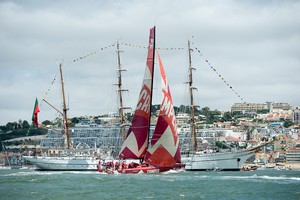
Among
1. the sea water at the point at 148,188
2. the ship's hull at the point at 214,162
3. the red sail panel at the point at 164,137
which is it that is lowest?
the sea water at the point at 148,188

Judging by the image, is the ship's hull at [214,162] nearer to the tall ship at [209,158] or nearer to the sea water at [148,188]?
the tall ship at [209,158]

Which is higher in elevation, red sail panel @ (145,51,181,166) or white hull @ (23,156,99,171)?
red sail panel @ (145,51,181,166)

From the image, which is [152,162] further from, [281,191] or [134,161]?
[281,191]

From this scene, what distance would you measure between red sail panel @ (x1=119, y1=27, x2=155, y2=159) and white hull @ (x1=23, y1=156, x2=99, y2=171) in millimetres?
12171

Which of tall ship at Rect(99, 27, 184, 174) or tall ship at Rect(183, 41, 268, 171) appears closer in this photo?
tall ship at Rect(99, 27, 184, 174)

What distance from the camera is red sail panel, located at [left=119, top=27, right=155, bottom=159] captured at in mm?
71312

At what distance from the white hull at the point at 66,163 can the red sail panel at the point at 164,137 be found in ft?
52.0

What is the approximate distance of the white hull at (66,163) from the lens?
8512 centimetres

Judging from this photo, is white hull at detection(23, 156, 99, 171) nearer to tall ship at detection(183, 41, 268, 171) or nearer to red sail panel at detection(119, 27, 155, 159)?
tall ship at detection(183, 41, 268, 171)

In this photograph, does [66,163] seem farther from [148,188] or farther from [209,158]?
[148,188]

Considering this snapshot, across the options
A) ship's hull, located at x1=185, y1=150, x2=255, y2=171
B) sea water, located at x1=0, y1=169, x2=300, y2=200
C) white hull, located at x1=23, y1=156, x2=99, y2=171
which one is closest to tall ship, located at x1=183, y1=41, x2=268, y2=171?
ship's hull, located at x1=185, y1=150, x2=255, y2=171

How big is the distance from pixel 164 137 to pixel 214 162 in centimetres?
1624

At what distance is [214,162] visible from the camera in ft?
276

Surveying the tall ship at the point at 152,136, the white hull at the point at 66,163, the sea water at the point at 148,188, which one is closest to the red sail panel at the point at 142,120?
the tall ship at the point at 152,136
